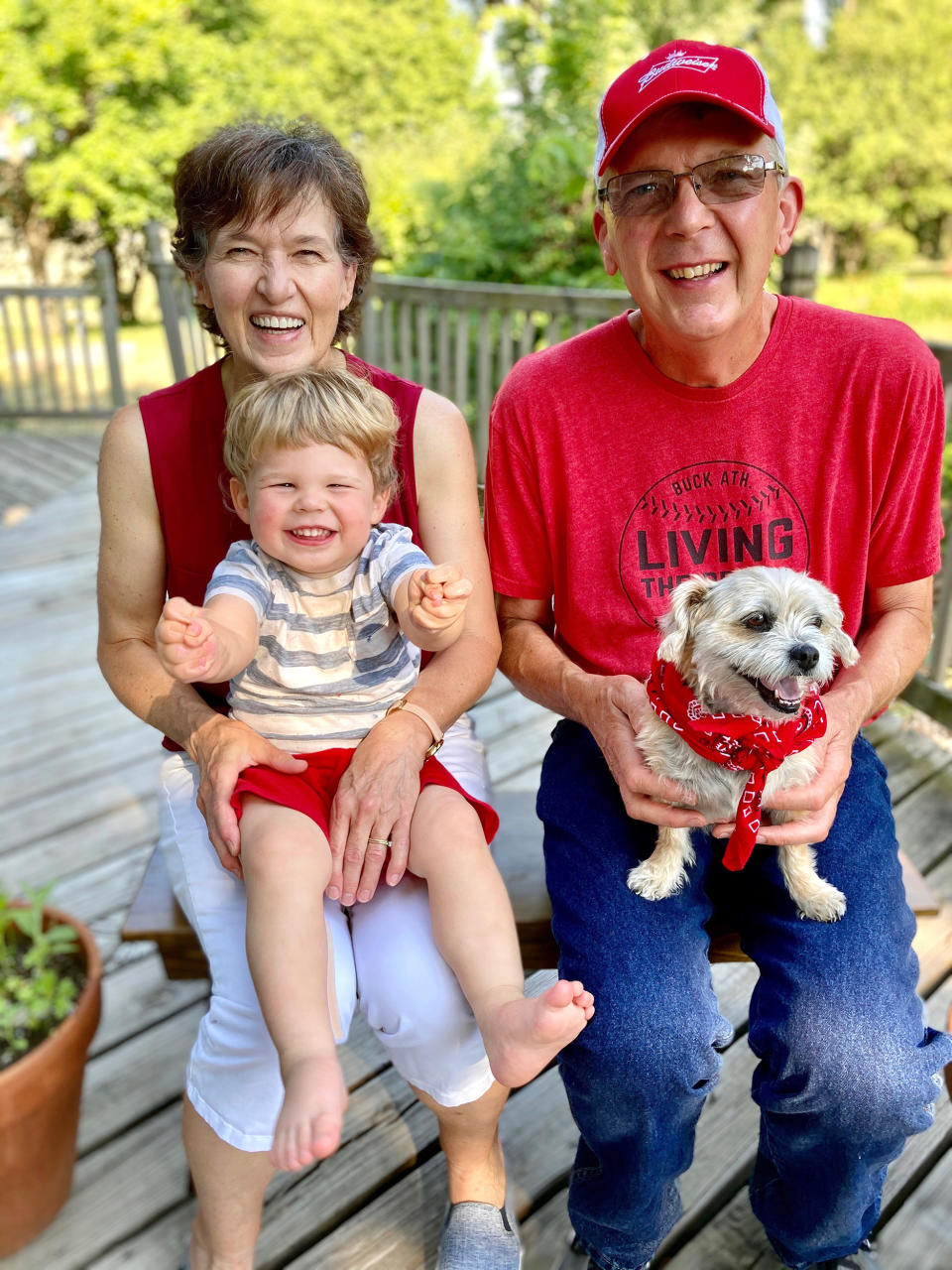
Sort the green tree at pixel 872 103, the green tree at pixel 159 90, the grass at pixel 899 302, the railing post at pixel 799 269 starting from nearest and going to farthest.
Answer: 1. the railing post at pixel 799 269
2. the green tree at pixel 159 90
3. the grass at pixel 899 302
4. the green tree at pixel 872 103

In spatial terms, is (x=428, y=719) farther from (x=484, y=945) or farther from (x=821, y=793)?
(x=821, y=793)

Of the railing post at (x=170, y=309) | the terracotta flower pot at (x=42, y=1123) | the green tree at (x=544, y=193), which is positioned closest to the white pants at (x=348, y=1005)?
the terracotta flower pot at (x=42, y=1123)

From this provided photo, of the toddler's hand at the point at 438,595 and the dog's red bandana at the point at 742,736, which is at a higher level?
the toddler's hand at the point at 438,595

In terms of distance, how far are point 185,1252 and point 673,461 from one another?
5.86 ft

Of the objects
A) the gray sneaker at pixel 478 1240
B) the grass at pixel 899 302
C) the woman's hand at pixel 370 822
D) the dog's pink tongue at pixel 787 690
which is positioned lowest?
the grass at pixel 899 302

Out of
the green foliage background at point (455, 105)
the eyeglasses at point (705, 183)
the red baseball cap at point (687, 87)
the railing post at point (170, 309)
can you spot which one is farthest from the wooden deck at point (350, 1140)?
the green foliage background at point (455, 105)

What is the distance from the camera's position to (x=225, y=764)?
1627 millimetres

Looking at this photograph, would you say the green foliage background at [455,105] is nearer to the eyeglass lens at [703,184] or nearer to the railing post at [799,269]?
the railing post at [799,269]

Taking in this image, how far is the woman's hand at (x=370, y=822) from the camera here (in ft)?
5.26

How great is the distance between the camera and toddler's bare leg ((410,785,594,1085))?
52.9 inches

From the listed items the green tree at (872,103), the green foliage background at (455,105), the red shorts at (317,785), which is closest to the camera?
the red shorts at (317,785)

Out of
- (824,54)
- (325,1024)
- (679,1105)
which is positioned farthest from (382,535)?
(824,54)

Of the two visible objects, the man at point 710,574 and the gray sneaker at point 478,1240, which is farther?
the gray sneaker at point 478,1240

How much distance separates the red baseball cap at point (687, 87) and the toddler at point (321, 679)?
0.65 metres
